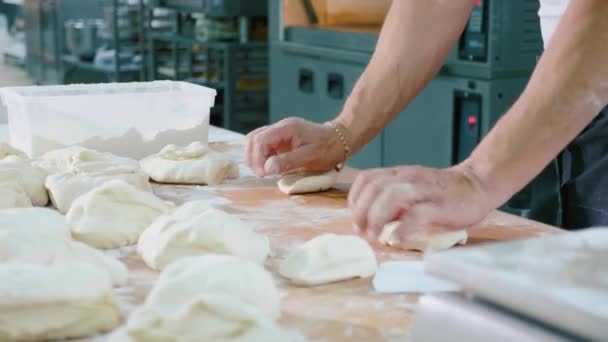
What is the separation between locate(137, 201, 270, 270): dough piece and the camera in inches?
45.3

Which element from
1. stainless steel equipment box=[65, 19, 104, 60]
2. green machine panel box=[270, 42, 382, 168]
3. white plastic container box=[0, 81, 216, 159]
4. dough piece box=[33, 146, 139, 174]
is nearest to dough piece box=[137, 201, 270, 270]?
dough piece box=[33, 146, 139, 174]

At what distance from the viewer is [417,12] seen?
179 centimetres

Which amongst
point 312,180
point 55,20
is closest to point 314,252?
point 312,180

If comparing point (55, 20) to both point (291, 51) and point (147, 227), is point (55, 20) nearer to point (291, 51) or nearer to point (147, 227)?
point (291, 51)

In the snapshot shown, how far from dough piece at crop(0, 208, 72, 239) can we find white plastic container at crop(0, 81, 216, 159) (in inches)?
22.5

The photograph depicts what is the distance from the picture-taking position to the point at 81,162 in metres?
1.59

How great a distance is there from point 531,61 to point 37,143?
1.67m

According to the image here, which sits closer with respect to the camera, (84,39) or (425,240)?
(425,240)

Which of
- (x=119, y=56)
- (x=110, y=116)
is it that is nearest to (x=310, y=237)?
(x=110, y=116)

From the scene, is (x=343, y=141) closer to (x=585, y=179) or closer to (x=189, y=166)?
(x=189, y=166)

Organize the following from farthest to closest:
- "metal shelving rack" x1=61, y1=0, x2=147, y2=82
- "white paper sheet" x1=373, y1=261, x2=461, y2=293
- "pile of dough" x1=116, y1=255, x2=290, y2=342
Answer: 1. "metal shelving rack" x1=61, y1=0, x2=147, y2=82
2. "white paper sheet" x1=373, y1=261, x2=461, y2=293
3. "pile of dough" x1=116, y1=255, x2=290, y2=342

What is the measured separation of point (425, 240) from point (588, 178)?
0.53m

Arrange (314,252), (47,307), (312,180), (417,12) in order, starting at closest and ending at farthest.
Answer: (47,307), (314,252), (312,180), (417,12)

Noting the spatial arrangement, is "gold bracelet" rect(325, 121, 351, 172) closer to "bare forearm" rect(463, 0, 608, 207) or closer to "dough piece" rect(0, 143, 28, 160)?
"bare forearm" rect(463, 0, 608, 207)
